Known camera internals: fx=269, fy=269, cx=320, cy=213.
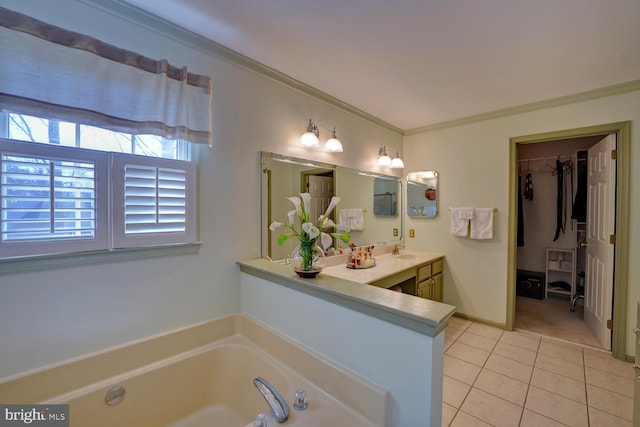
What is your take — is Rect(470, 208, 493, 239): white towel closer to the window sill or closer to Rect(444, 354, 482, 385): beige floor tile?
Rect(444, 354, 482, 385): beige floor tile

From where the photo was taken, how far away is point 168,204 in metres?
1.62

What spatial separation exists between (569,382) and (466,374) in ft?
2.44

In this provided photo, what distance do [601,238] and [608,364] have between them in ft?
3.74

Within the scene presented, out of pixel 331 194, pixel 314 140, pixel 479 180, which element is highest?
pixel 314 140

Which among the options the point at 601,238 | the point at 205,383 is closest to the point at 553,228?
the point at 601,238

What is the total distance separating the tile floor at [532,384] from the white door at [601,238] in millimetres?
424

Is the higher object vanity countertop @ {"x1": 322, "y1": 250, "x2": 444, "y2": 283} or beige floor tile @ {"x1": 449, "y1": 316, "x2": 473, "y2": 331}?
vanity countertop @ {"x1": 322, "y1": 250, "x2": 444, "y2": 283}

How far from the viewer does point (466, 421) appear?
1.73 meters

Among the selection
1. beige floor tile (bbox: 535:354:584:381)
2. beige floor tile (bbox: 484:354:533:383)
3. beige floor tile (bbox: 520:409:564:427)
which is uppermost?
beige floor tile (bbox: 535:354:584:381)

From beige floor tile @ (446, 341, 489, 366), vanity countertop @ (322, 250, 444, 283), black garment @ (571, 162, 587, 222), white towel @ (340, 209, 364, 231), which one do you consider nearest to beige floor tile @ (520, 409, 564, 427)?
beige floor tile @ (446, 341, 489, 366)

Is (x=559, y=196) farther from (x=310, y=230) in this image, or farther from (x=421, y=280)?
(x=310, y=230)

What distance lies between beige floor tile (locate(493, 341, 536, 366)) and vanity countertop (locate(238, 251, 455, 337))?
1.57 meters

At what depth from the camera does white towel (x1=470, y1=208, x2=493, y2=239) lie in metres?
3.00

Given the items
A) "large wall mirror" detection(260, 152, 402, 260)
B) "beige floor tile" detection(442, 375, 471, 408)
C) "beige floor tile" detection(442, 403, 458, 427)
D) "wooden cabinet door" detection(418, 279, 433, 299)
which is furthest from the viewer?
"wooden cabinet door" detection(418, 279, 433, 299)
